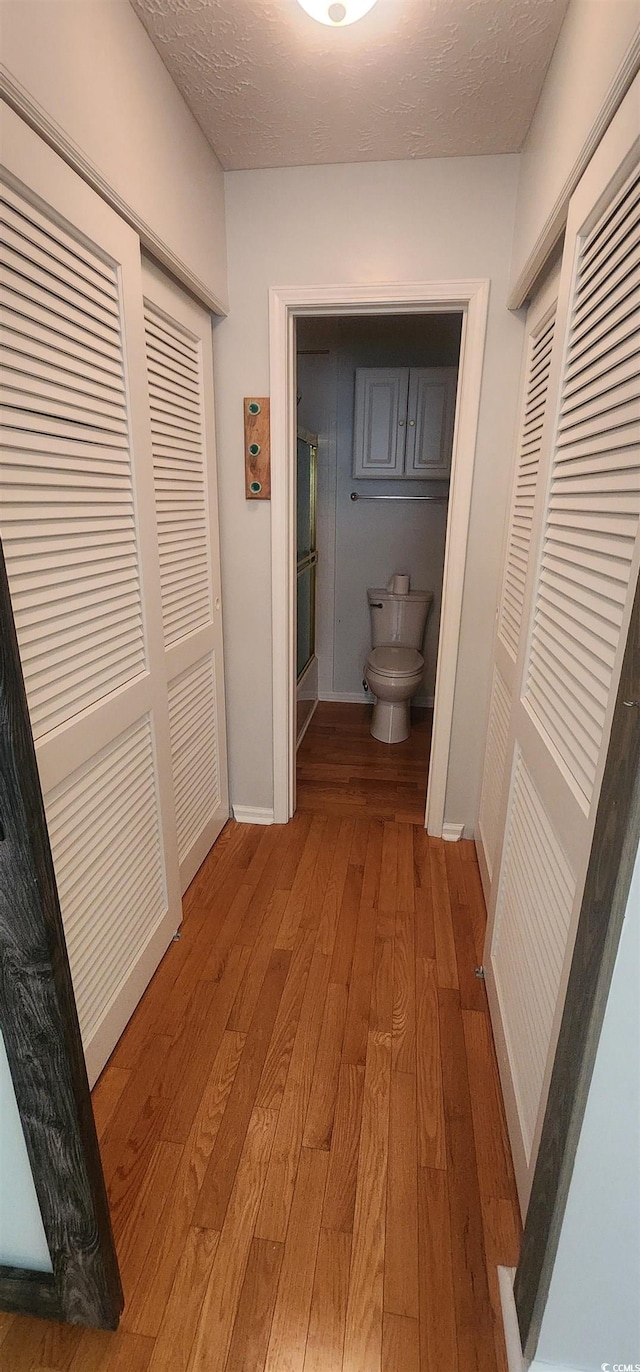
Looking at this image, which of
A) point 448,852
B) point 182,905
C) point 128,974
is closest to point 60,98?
point 128,974

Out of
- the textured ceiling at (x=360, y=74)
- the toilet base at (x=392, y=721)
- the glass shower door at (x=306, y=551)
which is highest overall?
the textured ceiling at (x=360, y=74)

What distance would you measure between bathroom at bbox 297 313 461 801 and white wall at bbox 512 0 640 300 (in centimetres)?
148

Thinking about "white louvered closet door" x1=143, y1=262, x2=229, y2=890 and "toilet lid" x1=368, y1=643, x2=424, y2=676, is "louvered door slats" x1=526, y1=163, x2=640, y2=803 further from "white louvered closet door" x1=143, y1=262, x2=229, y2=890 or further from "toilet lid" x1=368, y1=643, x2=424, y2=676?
"toilet lid" x1=368, y1=643, x2=424, y2=676

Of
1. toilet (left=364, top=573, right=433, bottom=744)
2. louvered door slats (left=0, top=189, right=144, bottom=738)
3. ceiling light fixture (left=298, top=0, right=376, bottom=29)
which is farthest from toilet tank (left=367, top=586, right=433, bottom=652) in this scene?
ceiling light fixture (left=298, top=0, right=376, bottom=29)

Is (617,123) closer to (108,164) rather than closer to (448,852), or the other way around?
(108,164)

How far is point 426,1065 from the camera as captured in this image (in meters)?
1.43

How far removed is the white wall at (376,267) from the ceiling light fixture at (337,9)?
0.74 metres

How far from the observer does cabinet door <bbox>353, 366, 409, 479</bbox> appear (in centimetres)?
323

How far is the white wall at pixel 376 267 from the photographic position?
174 centimetres

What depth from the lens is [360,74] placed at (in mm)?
1396

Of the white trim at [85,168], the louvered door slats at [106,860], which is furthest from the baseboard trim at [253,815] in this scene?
the white trim at [85,168]

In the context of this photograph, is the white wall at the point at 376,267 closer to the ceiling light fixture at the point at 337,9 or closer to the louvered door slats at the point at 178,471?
the louvered door slats at the point at 178,471

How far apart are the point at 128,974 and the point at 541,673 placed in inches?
50.8

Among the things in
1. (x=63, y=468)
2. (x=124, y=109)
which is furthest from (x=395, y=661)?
(x=124, y=109)
